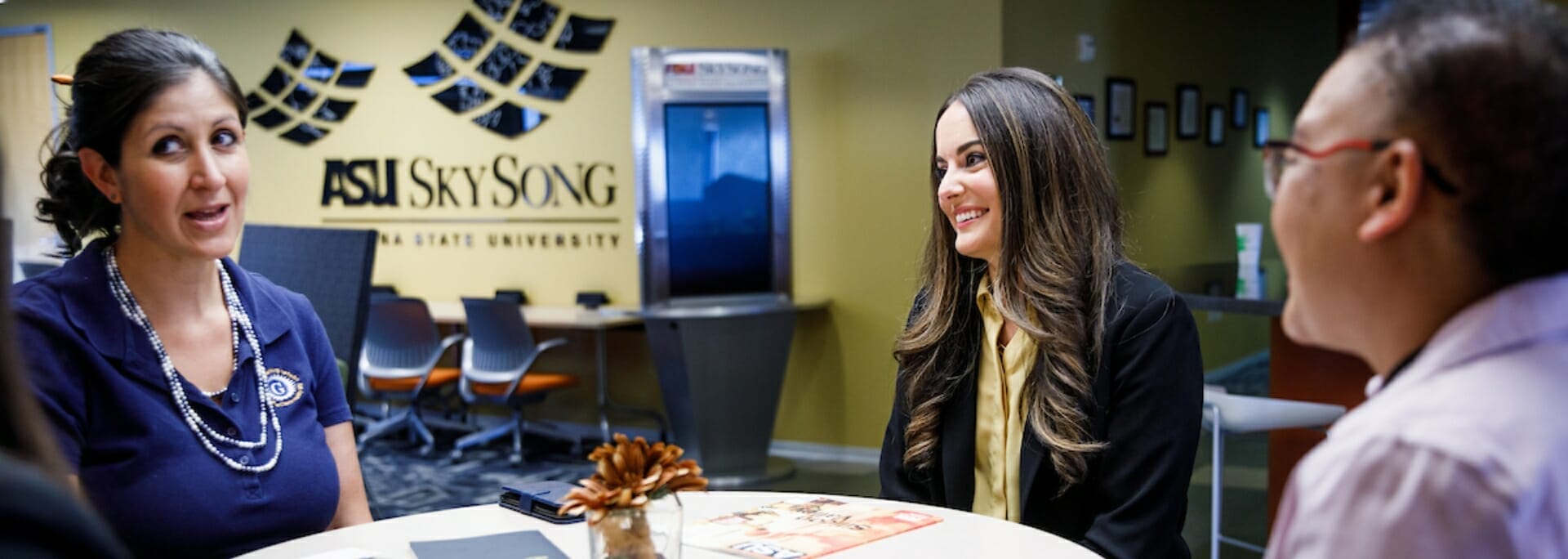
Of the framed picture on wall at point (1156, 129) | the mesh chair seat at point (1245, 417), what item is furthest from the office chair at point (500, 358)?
the framed picture on wall at point (1156, 129)

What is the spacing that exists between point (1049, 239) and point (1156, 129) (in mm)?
5946

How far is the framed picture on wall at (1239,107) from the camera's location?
900 centimetres

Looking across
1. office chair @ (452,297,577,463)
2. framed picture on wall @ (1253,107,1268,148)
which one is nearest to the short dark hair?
office chair @ (452,297,577,463)

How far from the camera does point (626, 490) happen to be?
1.45 meters

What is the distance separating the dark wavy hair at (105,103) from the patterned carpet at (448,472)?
11.7 ft

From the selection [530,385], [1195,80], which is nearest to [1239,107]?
[1195,80]

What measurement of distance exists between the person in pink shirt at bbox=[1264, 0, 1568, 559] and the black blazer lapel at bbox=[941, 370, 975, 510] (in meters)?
1.28

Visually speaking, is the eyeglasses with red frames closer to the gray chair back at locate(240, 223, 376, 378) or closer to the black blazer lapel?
the black blazer lapel

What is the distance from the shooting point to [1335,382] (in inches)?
172

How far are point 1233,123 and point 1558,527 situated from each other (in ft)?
28.8

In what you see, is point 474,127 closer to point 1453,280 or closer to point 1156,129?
point 1156,129

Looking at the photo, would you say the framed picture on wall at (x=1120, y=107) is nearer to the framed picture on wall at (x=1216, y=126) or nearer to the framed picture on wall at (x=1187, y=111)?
the framed picture on wall at (x=1187, y=111)

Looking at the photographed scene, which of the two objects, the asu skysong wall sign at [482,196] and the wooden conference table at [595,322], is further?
the asu skysong wall sign at [482,196]

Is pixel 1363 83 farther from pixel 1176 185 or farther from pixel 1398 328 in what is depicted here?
pixel 1176 185
